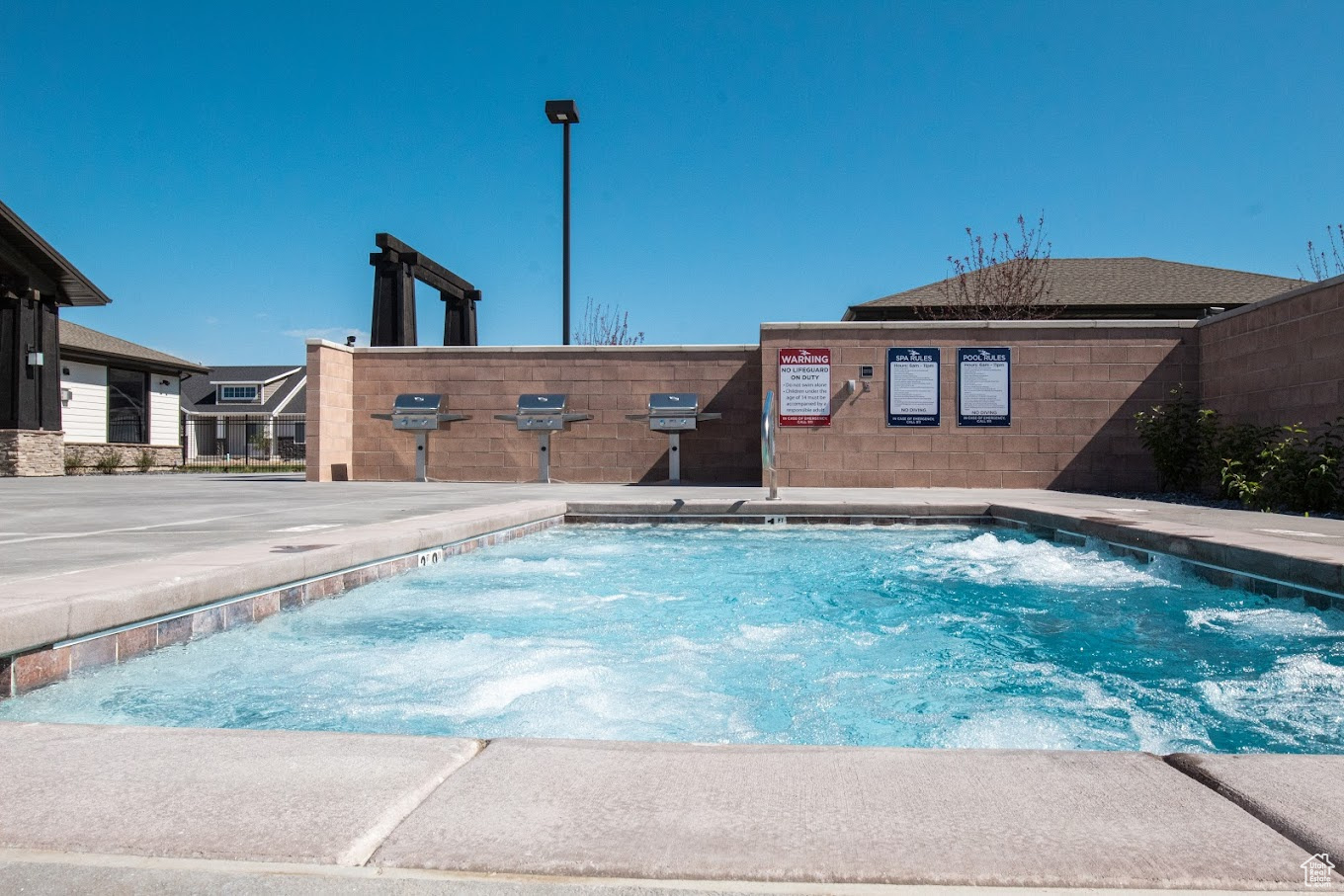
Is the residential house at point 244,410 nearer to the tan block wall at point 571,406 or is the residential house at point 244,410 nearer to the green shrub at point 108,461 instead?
the green shrub at point 108,461

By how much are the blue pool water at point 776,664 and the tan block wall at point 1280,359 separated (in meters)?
4.56

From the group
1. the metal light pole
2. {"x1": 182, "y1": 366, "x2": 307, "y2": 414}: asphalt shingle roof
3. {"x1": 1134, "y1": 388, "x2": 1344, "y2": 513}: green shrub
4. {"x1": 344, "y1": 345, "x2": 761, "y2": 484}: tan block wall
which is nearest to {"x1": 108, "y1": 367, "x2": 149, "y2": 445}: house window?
{"x1": 182, "y1": 366, "x2": 307, "y2": 414}: asphalt shingle roof

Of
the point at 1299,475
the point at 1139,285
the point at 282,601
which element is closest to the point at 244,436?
the point at 1139,285

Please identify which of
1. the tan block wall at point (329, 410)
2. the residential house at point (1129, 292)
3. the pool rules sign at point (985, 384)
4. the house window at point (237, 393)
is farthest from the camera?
the house window at point (237, 393)

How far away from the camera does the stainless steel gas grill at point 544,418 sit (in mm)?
12758

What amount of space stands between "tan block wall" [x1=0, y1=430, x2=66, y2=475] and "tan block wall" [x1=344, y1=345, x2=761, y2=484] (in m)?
9.00

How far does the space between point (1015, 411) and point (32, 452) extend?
19.3 meters

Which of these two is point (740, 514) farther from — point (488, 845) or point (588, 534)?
point (488, 845)

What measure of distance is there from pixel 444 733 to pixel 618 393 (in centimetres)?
1032

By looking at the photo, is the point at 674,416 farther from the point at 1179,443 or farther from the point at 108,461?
the point at 108,461

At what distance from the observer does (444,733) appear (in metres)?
2.90

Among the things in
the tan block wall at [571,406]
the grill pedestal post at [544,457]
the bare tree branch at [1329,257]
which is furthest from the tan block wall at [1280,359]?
the grill pedestal post at [544,457]

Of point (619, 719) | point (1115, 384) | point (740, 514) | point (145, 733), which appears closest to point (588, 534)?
point (740, 514)

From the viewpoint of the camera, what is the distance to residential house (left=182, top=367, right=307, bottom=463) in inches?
1452
